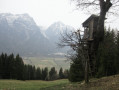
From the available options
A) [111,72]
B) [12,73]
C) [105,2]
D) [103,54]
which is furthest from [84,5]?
[12,73]

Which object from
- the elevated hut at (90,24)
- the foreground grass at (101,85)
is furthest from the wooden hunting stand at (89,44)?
the foreground grass at (101,85)

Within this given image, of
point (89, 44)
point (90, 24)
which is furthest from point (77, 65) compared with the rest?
point (89, 44)

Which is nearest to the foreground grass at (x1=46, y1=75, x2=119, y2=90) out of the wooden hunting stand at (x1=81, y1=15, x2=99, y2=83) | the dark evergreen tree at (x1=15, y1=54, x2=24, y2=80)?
the wooden hunting stand at (x1=81, y1=15, x2=99, y2=83)

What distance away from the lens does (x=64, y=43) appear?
13.1 m

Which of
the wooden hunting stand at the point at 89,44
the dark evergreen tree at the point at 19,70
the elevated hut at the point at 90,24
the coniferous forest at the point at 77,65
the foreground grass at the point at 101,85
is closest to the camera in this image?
the foreground grass at the point at 101,85

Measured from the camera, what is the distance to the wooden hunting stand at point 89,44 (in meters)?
12.4

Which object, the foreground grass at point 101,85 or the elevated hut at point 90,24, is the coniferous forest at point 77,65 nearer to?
the elevated hut at point 90,24

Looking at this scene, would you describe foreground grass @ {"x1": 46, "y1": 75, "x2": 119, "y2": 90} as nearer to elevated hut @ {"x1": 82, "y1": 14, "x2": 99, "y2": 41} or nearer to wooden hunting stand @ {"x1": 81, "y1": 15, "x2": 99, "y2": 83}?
wooden hunting stand @ {"x1": 81, "y1": 15, "x2": 99, "y2": 83}

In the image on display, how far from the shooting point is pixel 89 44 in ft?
44.8

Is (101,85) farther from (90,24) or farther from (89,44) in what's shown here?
(90,24)

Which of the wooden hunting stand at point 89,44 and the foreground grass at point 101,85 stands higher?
the wooden hunting stand at point 89,44

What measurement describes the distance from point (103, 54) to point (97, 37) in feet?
76.3

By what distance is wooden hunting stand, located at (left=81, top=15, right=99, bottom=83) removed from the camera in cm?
1236

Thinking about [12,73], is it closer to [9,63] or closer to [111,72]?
[9,63]
